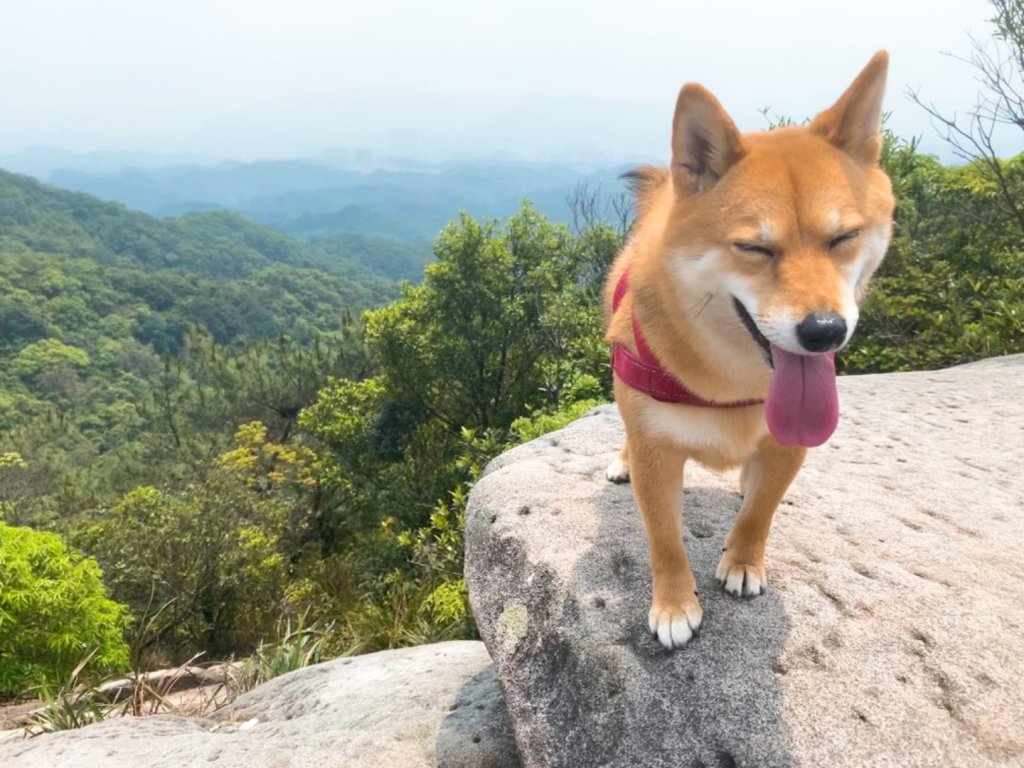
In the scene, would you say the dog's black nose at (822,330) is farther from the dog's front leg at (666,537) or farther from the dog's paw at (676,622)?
the dog's paw at (676,622)

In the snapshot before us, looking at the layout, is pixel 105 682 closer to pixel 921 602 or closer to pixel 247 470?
pixel 921 602

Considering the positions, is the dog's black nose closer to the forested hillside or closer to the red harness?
the red harness

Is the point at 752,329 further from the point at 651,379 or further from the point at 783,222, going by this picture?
the point at 651,379

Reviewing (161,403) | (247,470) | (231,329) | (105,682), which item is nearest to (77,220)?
(231,329)

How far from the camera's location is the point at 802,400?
7.80 feet

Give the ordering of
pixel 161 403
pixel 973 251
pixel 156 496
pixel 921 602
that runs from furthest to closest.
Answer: pixel 161 403 → pixel 156 496 → pixel 973 251 → pixel 921 602

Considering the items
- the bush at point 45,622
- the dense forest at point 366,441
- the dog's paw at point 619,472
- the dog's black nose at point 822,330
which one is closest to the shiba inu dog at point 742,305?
the dog's black nose at point 822,330

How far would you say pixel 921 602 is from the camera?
10.3ft

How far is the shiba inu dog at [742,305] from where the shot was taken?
2232mm

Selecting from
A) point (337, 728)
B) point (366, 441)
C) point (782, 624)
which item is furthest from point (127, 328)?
point (782, 624)

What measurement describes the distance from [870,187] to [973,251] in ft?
40.5

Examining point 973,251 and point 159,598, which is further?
point 159,598

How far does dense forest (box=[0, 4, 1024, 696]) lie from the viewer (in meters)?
9.71

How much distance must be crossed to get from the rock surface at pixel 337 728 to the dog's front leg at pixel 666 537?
1.67 m
